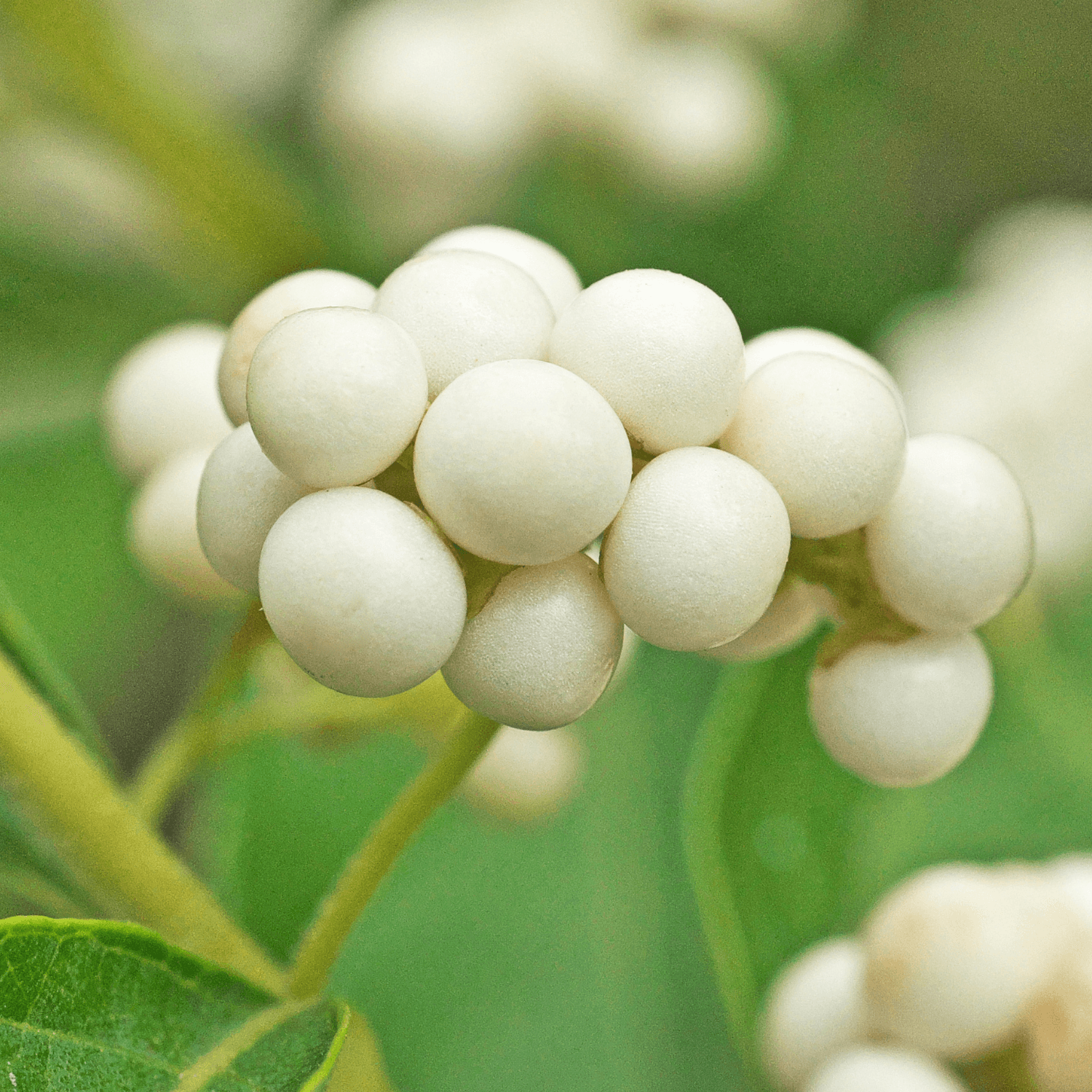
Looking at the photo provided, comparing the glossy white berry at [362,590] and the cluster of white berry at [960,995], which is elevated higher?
the glossy white berry at [362,590]

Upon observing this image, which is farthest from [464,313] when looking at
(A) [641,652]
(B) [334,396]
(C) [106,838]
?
(A) [641,652]

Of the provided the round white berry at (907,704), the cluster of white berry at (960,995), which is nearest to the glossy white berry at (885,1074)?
the cluster of white berry at (960,995)

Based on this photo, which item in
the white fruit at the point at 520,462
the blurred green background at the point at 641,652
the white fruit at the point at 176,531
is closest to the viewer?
the white fruit at the point at 520,462

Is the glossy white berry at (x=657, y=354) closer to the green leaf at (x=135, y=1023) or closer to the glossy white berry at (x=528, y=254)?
the glossy white berry at (x=528, y=254)

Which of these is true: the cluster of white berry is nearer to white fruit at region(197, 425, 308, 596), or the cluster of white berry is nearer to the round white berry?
the round white berry

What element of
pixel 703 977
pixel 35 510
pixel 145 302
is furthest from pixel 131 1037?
pixel 145 302

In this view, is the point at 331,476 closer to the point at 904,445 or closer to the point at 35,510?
the point at 904,445
